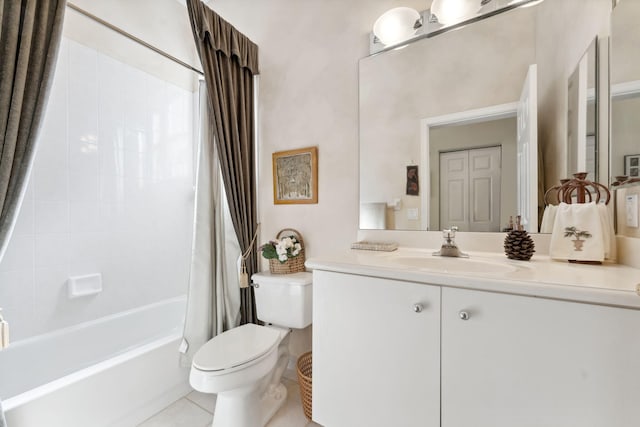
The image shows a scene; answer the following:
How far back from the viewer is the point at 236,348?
53.7 inches

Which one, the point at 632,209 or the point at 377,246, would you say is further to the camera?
the point at 377,246

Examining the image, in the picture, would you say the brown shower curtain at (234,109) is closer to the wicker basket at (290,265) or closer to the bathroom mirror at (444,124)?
the wicker basket at (290,265)

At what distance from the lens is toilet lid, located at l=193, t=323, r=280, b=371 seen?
1.23m

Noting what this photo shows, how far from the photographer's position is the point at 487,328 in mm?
828

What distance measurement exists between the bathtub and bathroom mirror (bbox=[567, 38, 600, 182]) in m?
2.22

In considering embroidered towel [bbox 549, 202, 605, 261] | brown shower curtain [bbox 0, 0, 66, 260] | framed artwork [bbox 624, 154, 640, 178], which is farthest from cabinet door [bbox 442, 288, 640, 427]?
brown shower curtain [bbox 0, 0, 66, 260]

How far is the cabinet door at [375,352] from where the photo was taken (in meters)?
0.93

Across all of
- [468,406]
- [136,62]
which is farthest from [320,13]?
[468,406]

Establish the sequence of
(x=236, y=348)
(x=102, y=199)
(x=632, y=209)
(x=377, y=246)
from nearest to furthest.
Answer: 1. (x=632, y=209)
2. (x=236, y=348)
3. (x=377, y=246)
4. (x=102, y=199)

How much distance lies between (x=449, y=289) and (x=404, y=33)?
1.39 m

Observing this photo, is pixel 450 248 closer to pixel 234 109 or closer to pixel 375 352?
pixel 375 352

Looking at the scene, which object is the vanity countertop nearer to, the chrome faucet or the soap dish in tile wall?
the chrome faucet

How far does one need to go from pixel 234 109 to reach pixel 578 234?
6.21 feet

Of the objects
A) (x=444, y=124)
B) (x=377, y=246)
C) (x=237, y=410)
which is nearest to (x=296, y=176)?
(x=377, y=246)
